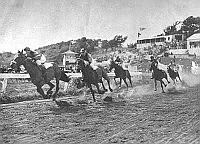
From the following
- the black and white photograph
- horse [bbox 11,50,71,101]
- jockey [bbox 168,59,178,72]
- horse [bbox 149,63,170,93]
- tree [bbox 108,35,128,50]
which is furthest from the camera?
horse [bbox 149,63,170,93]

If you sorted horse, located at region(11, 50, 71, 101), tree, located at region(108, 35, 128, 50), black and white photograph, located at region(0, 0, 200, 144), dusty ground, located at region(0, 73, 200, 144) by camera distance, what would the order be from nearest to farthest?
dusty ground, located at region(0, 73, 200, 144) → black and white photograph, located at region(0, 0, 200, 144) → horse, located at region(11, 50, 71, 101) → tree, located at region(108, 35, 128, 50)

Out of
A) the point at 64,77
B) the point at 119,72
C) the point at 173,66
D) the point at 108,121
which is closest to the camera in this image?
the point at 108,121

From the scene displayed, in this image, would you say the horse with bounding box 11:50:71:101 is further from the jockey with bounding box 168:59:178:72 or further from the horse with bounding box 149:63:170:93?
the jockey with bounding box 168:59:178:72

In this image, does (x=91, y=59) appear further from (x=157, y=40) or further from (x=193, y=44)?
(x=193, y=44)

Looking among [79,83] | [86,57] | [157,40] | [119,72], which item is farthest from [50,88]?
[157,40]

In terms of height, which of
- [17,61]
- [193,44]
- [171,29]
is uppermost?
[171,29]

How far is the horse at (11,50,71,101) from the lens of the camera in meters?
2.80

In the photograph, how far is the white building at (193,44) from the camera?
2768 millimetres

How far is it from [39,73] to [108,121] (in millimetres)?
805

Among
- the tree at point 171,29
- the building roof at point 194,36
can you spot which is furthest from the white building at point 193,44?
the tree at point 171,29

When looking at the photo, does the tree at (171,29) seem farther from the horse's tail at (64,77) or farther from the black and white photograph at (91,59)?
the horse's tail at (64,77)

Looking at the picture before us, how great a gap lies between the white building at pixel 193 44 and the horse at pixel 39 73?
121 cm

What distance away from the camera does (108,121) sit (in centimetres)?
264

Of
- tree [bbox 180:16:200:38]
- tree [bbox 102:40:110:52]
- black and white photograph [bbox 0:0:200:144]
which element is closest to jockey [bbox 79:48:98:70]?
black and white photograph [bbox 0:0:200:144]
